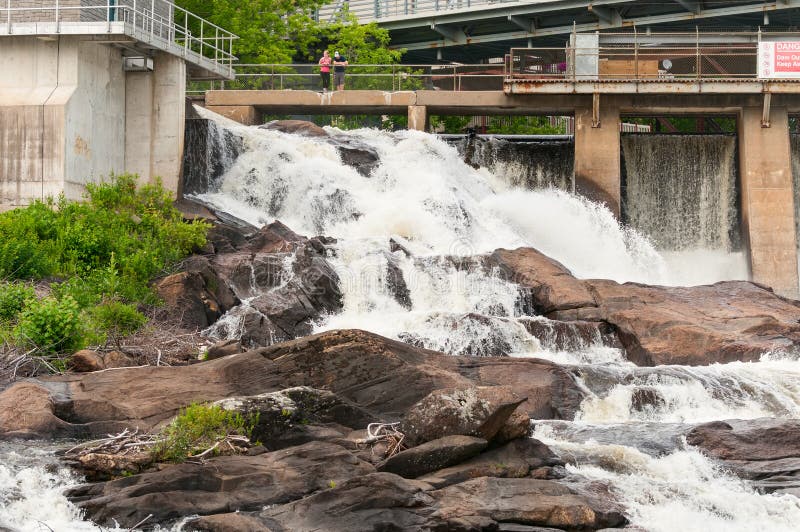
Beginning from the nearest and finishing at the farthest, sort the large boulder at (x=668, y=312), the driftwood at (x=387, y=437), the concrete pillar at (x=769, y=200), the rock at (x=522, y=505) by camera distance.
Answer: the rock at (x=522, y=505) < the driftwood at (x=387, y=437) < the large boulder at (x=668, y=312) < the concrete pillar at (x=769, y=200)

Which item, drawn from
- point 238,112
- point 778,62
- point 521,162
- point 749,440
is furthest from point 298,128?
point 749,440

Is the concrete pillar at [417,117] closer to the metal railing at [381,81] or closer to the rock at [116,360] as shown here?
the metal railing at [381,81]

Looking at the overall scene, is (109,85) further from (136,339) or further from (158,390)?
(158,390)

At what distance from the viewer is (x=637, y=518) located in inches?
512

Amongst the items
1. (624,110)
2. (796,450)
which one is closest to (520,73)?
(624,110)

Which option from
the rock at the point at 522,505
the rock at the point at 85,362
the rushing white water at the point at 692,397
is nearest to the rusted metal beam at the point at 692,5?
the rushing white water at the point at 692,397

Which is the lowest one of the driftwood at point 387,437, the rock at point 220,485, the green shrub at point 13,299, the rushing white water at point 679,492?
the rushing white water at point 679,492

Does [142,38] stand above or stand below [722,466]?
above

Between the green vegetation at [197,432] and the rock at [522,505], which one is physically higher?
the green vegetation at [197,432]

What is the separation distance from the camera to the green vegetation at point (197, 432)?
13109 mm

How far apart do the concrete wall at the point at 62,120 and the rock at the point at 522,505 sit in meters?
16.9

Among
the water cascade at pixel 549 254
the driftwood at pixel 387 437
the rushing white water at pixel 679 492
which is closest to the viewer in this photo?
the rushing white water at pixel 679 492

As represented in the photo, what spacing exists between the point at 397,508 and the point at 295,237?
15.6m

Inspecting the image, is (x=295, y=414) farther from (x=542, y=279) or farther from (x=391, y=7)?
(x=391, y=7)
